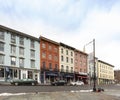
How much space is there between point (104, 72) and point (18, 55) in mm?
75713

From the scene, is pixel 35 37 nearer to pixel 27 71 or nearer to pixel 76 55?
pixel 27 71

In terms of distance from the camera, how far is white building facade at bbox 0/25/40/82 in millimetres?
52969

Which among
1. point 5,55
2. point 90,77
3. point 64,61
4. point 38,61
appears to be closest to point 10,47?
point 5,55

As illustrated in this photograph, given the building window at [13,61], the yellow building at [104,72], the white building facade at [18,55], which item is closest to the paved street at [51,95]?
the white building facade at [18,55]

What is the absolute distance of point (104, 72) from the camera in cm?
12456

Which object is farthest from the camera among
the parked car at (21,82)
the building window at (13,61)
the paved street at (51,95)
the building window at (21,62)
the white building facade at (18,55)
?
the building window at (21,62)

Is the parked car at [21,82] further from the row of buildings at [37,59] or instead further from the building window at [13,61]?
Answer: the building window at [13,61]

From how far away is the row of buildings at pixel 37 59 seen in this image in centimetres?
5388

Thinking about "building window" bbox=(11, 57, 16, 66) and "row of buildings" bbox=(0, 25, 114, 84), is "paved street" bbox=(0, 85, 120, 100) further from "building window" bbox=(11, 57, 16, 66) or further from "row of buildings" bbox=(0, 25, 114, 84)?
"building window" bbox=(11, 57, 16, 66)

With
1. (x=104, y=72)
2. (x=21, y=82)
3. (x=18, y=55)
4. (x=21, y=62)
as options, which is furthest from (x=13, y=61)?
(x=104, y=72)

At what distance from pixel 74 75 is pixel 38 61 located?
22749mm

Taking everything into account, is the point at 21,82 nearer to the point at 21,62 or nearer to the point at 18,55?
the point at 18,55

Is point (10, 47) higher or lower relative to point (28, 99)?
higher

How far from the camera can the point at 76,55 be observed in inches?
3442
